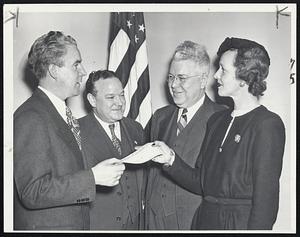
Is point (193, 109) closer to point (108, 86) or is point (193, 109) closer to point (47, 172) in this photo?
point (108, 86)

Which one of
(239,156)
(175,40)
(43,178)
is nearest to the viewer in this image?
(43,178)

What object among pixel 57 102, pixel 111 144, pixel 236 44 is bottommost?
pixel 111 144

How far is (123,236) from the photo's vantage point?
107 inches

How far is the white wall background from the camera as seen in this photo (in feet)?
8.93

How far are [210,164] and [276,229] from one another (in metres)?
0.53

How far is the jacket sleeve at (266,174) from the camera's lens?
256cm

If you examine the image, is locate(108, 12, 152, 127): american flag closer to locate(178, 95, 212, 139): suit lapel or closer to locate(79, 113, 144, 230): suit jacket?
locate(79, 113, 144, 230): suit jacket

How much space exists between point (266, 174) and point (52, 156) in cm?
117

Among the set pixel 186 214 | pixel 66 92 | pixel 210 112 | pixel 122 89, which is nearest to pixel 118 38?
pixel 122 89

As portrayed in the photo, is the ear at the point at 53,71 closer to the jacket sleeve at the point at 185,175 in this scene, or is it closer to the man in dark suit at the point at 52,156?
the man in dark suit at the point at 52,156

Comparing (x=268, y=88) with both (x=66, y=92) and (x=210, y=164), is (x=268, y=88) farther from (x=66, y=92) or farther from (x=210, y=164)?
(x=66, y=92)

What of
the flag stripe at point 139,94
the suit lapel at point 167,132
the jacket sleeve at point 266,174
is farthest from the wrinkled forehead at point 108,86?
the jacket sleeve at point 266,174

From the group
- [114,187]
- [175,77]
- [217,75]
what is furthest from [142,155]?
[217,75]

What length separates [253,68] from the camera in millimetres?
2703
